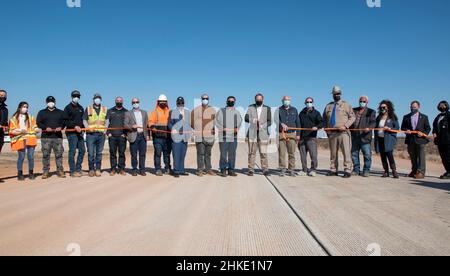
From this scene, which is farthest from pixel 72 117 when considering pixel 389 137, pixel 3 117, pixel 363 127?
pixel 389 137

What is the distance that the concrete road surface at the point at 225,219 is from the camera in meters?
3.78

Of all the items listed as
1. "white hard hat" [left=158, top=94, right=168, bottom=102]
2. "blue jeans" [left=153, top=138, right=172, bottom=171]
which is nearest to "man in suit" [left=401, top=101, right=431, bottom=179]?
"blue jeans" [left=153, top=138, right=172, bottom=171]

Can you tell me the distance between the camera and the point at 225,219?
504 cm

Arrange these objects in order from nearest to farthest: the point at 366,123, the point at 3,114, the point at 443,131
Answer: the point at 3,114 → the point at 443,131 → the point at 366,123

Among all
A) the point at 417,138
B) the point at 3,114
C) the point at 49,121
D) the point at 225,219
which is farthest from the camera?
the point at 417,138

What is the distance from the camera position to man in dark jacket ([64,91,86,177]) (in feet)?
33.0

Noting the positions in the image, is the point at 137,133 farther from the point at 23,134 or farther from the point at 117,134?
the point at 23,134

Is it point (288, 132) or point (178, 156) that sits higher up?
point (288, 132)

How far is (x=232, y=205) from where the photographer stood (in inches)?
236

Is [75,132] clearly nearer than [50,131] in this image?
No

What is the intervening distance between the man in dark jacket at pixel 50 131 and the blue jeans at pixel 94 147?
78cm

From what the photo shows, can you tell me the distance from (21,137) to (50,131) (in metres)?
0.74
